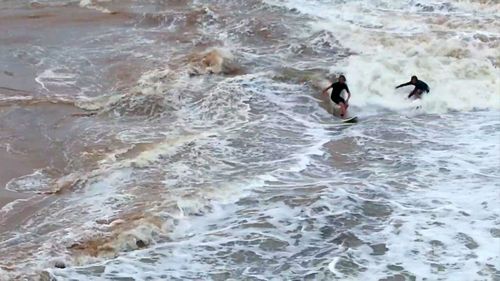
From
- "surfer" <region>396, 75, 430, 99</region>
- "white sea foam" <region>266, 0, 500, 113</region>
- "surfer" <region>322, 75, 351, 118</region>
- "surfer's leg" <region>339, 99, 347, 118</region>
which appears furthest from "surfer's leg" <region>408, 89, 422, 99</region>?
"surfer's leg" <region>339, 99, 347, 118</region>

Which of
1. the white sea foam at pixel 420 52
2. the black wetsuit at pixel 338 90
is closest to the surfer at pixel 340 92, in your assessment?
the black wetsuit at pixel 338 90

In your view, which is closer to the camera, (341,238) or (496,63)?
(341,238)

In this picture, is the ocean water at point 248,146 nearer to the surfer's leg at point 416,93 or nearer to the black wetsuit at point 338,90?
the surfer's leg at point 416,93

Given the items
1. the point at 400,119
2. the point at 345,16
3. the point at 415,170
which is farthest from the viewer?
the point at 345,16

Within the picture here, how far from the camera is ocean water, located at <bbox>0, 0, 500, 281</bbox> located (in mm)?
7609

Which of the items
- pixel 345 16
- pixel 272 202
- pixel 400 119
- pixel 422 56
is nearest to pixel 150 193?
pixel 272 202

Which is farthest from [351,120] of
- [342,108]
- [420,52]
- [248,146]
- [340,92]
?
[420,52]

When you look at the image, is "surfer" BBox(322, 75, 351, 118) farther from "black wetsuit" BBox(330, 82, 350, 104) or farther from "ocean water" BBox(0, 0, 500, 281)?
"ocean water" BBox(0, 0, 500, 281)

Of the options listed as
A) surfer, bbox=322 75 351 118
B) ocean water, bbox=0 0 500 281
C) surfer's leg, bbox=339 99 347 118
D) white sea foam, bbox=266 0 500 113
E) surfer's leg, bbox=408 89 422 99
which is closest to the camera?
ocean water, bbox=0 0 500 281

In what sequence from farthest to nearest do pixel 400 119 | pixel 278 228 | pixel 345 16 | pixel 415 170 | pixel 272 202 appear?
1. pixel 345 16
2. pixel 400 119
3. pixel 415 170
4. pixel 272 202
5. pixel 278 228

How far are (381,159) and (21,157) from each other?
15.3ft

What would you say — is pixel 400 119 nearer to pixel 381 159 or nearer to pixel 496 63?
pixel 381 159

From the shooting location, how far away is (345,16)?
17906mm

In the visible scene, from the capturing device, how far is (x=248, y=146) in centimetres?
1055
